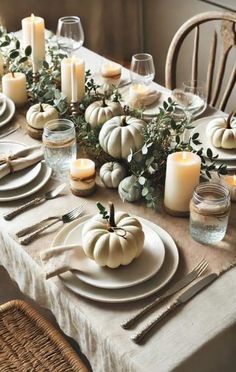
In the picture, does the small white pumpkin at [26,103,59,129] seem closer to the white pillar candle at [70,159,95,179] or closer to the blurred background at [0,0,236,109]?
the white pillar candle at [70,159,95,179]

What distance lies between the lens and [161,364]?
1007 mm

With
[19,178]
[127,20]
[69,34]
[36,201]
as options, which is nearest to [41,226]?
→ [36,201]

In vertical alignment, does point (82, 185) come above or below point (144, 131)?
below

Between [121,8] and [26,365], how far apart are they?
6.87ft

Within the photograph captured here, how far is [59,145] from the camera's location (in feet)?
4.83

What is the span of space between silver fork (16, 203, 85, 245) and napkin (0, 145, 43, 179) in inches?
8.4

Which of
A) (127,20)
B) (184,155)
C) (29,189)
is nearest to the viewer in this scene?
(184,155)

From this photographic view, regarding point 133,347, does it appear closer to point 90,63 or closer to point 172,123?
point 172,123

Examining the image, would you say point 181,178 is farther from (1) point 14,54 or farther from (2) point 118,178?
(1) point 14,54

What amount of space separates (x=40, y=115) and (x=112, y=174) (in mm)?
313

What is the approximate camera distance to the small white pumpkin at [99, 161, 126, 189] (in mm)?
1411

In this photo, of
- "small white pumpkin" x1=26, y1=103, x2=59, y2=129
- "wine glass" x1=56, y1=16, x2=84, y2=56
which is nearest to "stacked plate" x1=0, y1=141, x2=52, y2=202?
"small white pumpkin" x1=26, y1=103, x2=59, y2=129

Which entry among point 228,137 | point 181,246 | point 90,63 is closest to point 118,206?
point 181,246

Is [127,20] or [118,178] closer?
[118,178]
